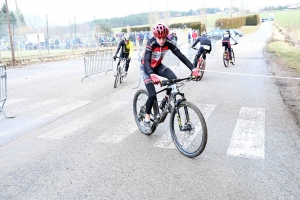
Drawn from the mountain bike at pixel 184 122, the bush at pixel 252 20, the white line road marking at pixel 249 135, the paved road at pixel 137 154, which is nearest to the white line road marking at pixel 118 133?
the paved road at pixel 137 154

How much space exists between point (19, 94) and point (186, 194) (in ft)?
28.9

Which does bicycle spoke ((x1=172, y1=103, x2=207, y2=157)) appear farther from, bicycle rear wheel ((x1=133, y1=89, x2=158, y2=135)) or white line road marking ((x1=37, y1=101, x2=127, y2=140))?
white line road marking ((x1=37, y1=101, x2=127, y2=140))

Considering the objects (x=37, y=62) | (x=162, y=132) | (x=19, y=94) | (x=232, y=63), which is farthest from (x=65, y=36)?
(x=162, y=132)

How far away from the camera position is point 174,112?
537 cm

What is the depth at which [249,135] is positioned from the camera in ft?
20.2

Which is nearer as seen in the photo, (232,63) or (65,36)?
(232,63)

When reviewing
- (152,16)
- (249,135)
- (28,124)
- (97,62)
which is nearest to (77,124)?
(28,124)

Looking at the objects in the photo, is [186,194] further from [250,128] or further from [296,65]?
[296,65]

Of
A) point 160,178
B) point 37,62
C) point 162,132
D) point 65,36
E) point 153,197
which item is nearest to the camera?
point 153,197

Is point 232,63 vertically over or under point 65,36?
under

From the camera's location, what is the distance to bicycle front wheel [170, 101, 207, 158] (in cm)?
493

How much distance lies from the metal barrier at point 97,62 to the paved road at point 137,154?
16.5 feet

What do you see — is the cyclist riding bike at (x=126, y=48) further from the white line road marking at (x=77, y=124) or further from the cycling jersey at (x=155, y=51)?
the cycling jersey at (x=155, y=51)

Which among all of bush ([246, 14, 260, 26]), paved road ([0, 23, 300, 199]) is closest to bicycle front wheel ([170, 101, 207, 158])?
paved road ([0, 23, 300, 199])
